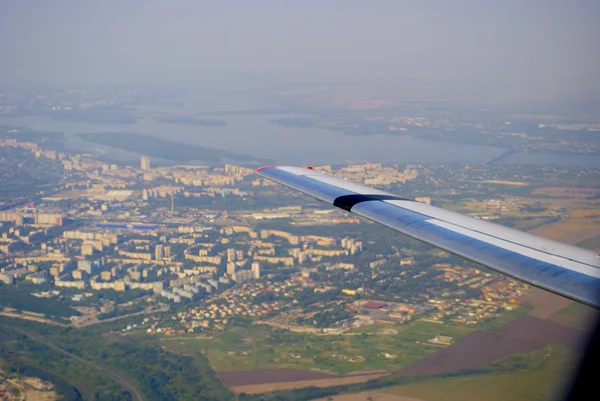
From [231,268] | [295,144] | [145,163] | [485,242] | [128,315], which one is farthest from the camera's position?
[295,144]

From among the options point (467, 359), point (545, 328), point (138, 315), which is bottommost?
point (138, 315)

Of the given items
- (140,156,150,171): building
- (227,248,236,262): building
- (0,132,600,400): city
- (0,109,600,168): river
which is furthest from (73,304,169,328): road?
(140,156,150,171): building

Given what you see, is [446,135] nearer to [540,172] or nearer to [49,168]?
[540,172]

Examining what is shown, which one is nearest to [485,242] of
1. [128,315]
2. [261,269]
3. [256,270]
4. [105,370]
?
[105,370]

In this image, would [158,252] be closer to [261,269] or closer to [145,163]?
[261,269]

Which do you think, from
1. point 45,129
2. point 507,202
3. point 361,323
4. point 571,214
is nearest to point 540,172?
point 507,202

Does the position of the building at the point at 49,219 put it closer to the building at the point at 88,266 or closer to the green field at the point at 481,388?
the building at the point at 88,266

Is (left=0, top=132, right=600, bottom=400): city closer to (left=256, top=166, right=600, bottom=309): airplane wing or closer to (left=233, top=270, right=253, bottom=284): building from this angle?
(left=233, top=270, right=253, bottom=284): building
